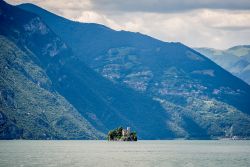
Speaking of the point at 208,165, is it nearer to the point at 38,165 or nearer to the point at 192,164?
the point at 192,164

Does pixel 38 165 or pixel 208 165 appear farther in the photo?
pixel 208 165

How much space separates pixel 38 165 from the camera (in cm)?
14950

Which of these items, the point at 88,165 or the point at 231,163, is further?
the point at 231,163

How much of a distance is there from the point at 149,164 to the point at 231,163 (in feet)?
71.7

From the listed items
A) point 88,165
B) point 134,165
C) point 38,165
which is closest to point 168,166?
point 134,165

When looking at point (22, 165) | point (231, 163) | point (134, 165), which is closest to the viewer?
point (22, 165)

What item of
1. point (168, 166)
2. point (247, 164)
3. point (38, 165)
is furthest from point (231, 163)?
point (38, 165)

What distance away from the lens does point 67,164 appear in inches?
6127

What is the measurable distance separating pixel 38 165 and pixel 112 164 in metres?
19.6

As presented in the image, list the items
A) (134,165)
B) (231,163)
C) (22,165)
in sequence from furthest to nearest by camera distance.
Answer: (231,163) → (134,165) → (22,165)

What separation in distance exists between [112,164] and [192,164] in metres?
19.8

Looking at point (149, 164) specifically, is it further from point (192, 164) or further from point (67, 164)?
point (67, 164)

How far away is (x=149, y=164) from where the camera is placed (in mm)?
163125

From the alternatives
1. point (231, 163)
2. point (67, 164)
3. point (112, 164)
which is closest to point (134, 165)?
point (112, 164)
